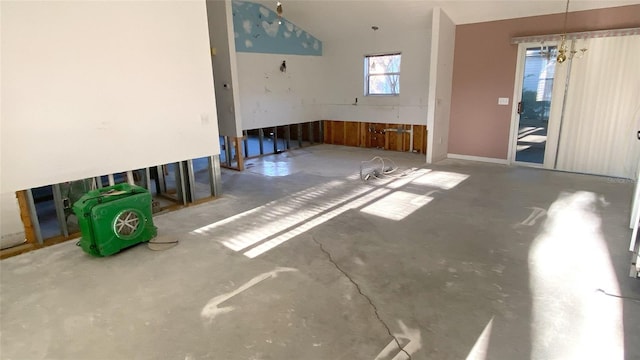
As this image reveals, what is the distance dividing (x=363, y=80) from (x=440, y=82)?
2464 mm

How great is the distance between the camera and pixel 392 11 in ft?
24.3

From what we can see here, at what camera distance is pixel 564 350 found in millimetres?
2207

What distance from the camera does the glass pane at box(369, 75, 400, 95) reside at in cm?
874

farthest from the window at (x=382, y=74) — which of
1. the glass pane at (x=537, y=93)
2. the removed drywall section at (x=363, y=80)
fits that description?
the glass pane at (x=537, y=93)

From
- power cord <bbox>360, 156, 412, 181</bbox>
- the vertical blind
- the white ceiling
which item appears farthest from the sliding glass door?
power cord <bbox>360, 156, 412, 181</bbox>

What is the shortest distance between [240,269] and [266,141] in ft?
25.3

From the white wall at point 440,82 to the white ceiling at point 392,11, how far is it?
0.88 feet

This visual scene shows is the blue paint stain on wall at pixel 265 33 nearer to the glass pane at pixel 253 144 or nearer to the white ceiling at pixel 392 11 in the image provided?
the white ceiling at pixel 392 11

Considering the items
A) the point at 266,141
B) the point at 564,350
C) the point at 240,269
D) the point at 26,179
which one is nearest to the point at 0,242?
the point at 26,179

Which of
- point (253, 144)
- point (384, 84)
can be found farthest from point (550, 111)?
point (253, 144)

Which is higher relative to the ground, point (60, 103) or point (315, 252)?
point (60, 103)

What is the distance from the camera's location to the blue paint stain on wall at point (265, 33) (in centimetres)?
752

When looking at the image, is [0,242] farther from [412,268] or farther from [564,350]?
[564,350]

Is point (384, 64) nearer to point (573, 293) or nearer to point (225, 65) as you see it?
point (225, 65)
